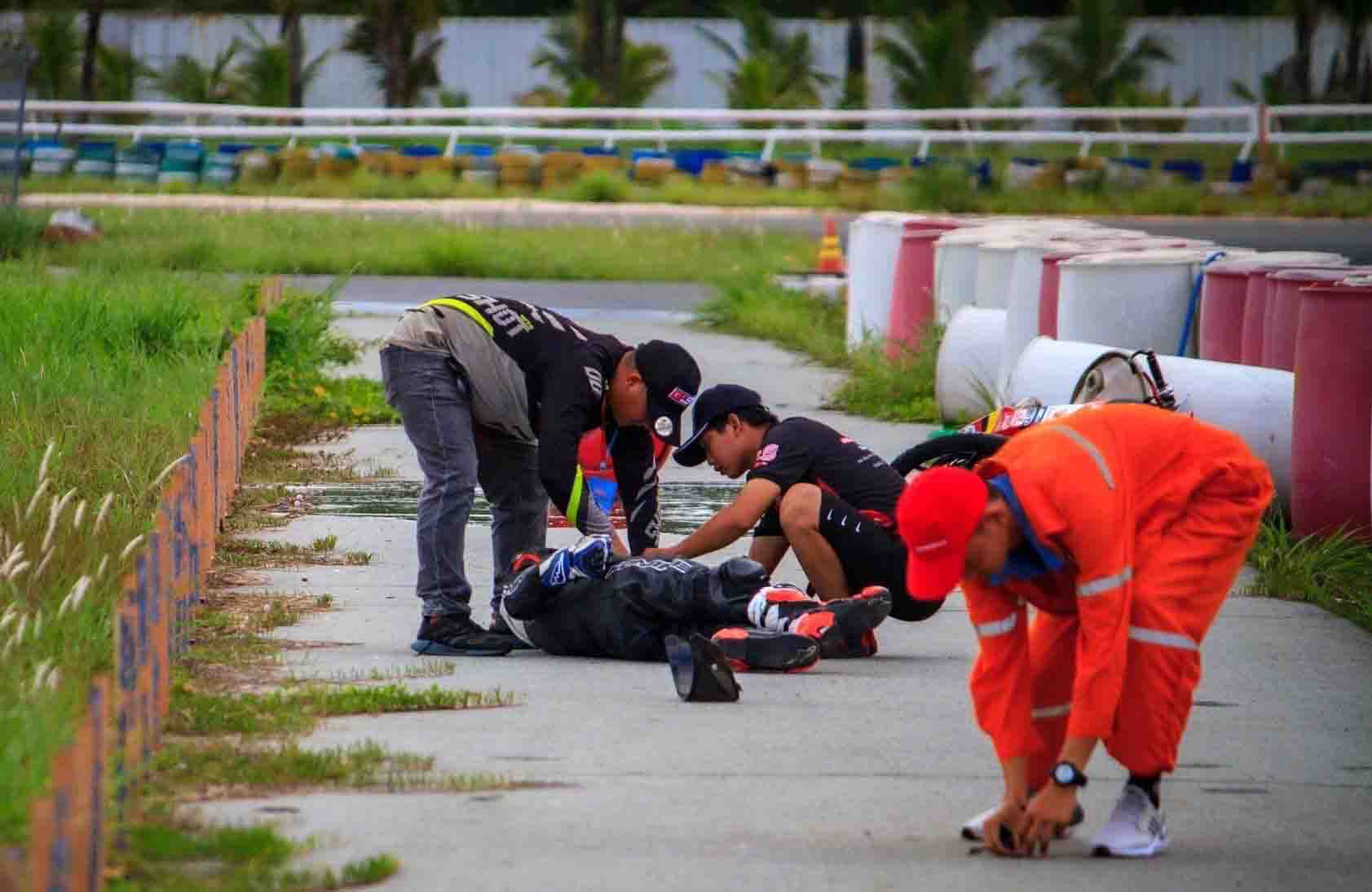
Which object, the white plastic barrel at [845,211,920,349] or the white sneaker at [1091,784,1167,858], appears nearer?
the white sneaker at [1091,784,1167,858]

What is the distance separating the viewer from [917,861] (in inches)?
192

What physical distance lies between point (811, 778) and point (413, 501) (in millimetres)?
5134

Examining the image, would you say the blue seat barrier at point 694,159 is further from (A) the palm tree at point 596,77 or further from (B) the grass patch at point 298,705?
(B) the grass patch at point 298,705

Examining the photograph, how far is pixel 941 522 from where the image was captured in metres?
4.61

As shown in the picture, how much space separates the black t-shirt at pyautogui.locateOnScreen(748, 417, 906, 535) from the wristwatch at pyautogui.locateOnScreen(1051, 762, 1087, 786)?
9.05 feet

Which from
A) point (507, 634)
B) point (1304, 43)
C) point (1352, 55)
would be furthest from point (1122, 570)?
point (1304, 43)

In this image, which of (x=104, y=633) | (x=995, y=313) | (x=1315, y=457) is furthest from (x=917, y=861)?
(x=995, y=313)

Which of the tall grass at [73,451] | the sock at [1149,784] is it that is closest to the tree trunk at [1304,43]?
the tall grass at [73,451]

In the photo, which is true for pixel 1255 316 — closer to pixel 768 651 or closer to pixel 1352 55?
pixel 768 651

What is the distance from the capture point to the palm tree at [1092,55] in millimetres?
38438

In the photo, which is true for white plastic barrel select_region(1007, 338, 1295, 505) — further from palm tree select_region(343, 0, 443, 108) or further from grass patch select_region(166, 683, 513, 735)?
palm tree select_region(343, 0, 443, 108)

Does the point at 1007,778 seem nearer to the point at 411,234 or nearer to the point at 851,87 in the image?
the point at 411,234

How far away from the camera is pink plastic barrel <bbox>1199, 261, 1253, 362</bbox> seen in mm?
10711

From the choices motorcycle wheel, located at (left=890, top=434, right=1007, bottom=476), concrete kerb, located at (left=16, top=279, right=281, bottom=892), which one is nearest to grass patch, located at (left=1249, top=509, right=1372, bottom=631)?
motorcycle wheel, located at (left=890, top=434, right=1007, bottom=476)
